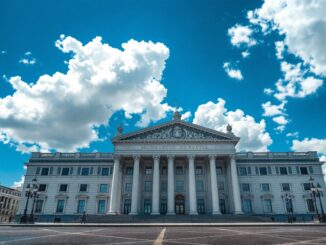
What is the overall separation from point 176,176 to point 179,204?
18.1 ft

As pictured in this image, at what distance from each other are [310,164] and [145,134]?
116 feet

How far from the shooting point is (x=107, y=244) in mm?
9383

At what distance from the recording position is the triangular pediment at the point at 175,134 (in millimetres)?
47125

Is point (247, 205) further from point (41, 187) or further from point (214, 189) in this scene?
point (41, 187)

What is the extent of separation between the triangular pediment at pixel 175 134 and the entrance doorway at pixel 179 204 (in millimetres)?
11758

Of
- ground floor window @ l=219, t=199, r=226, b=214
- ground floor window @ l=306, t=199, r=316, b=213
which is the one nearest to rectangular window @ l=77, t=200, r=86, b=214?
ground floor window @ l=219, t=199, r=226, b=214

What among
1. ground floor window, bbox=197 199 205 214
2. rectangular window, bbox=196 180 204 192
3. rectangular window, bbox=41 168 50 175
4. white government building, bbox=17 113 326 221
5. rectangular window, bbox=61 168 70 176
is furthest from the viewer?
rectangular window, bbox=41 168 50 175

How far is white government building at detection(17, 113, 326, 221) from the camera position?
46.2m

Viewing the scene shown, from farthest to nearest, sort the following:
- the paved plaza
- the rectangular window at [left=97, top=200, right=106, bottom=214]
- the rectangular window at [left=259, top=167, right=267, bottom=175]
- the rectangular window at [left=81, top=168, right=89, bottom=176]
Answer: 1. the rectangular window at [left=81, top=168, right=89, bottom=176]
2. the rectangular window at [left=259, top=167, right=267, bottom=175]
3. the rectangular window at [left=97, top=200, right=106, bottom=214]
4. the paved plaza

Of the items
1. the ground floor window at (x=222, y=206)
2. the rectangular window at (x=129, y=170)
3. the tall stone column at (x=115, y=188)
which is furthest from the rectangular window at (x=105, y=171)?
the ground floor window at (x=222, y=206)

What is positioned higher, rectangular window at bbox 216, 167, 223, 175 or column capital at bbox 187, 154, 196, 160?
column capital at bbox 187, 154, 196, 160

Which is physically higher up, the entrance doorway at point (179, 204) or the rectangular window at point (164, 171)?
the rectangular window at point (164, 171)

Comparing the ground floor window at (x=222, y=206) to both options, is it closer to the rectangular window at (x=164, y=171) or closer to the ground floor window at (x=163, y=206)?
the ground floor window at (x=163, y=206)

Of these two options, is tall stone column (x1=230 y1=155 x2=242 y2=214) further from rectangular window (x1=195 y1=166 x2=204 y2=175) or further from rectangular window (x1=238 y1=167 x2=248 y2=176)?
rectangular window (x1=195 y1=166 x2=204 y2=175)
